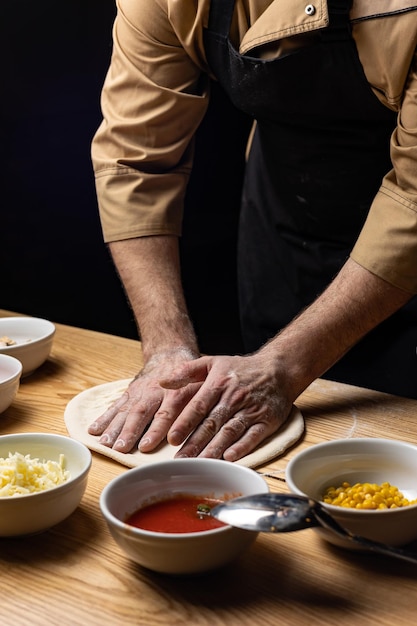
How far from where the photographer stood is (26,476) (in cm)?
114

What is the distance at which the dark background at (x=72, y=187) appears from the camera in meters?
3.07

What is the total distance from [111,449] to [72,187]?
2.02 m

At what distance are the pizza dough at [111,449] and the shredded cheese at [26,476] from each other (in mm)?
207

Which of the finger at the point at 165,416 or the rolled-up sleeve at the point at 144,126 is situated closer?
the finger at the point at 165,416

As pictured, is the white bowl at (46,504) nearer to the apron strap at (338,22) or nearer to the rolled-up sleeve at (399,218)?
the rolled-up sleeve at (399,218)

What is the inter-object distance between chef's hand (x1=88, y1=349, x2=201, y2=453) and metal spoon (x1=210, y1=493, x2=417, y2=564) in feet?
1.46

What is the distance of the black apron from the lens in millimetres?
1735

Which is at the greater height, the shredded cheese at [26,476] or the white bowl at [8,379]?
the shredded cheese at [26,476]

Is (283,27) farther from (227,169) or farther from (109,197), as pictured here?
(227,169)

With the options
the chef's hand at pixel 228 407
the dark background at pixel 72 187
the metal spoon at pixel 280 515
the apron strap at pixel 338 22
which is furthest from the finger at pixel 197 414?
the dark background at pixel 72 187

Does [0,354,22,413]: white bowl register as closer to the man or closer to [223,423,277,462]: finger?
the man

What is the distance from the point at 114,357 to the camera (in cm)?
190

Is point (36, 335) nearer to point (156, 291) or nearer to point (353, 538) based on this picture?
point (156, 291)

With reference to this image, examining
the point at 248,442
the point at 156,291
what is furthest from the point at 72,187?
the point at 248,442
